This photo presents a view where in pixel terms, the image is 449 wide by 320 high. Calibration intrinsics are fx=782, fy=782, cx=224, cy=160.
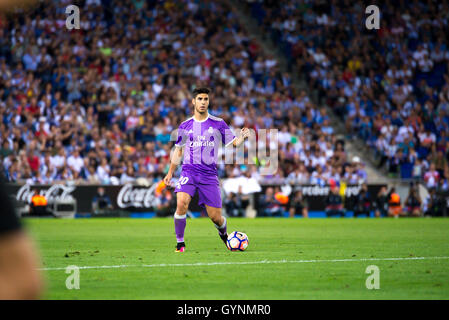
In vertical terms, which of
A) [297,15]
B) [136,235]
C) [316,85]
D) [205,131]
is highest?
[297,15]

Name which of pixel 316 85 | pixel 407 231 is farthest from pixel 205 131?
pixel 316 85

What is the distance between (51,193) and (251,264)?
17603 millimetres

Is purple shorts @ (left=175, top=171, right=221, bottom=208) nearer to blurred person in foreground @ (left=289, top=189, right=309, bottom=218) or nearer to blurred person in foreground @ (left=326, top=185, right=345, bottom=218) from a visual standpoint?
blurred person in foreground @ (left=289, top=189, right=309, bottom=218)

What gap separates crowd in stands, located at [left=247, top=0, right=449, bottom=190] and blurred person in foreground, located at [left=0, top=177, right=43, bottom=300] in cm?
2818

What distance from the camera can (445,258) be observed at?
11859 mm

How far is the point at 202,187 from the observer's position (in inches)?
512

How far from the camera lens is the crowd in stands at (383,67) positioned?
1262 inches

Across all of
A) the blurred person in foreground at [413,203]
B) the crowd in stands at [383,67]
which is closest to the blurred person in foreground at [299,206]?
the blurred person in foreground at [413,203]

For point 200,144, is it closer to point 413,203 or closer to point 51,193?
point 51,193

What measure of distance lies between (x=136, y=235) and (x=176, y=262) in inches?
282

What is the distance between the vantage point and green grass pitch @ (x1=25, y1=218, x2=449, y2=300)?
7.94 m

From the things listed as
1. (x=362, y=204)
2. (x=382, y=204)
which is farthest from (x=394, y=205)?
(x=362, y=204)

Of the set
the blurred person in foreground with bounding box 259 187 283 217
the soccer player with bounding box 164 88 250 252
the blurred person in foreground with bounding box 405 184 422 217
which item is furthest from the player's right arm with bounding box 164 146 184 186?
the blurred person in foreground with bounding box 405 184 422 217
